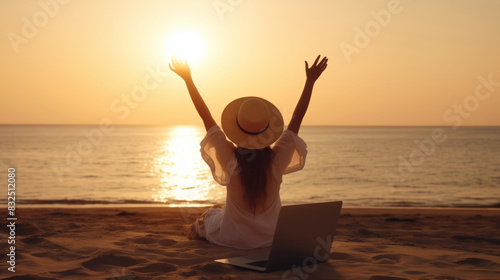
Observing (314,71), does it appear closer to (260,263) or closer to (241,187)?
(241,187)

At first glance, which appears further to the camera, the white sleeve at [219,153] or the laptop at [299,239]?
the white sleeve at [219,153]

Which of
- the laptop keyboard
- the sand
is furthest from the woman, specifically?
the laptop keyboard

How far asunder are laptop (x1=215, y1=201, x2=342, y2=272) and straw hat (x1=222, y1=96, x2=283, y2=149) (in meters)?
0.89

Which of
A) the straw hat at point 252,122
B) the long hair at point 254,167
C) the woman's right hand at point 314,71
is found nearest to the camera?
the straw hat at point 252,122

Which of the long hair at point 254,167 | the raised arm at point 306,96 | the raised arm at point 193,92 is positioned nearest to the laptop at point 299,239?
the long hair at point 254,167

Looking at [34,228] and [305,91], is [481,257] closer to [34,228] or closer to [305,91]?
[305,91]

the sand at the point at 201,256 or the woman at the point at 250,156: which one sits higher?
the woman at the point at 250,156

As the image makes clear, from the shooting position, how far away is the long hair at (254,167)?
504 cm

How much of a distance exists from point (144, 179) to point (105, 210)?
451 inches

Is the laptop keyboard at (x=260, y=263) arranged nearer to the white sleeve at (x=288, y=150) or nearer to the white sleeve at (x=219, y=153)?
the white sleeve at (x=219, y=153)

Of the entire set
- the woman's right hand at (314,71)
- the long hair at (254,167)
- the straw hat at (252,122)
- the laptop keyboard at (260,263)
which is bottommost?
the laptop keyboard at (260,263)

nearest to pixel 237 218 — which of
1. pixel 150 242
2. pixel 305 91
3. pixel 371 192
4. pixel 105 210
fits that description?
pixel 150 242

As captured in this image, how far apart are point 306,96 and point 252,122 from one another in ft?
2.51

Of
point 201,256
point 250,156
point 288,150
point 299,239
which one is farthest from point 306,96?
point 201,256
